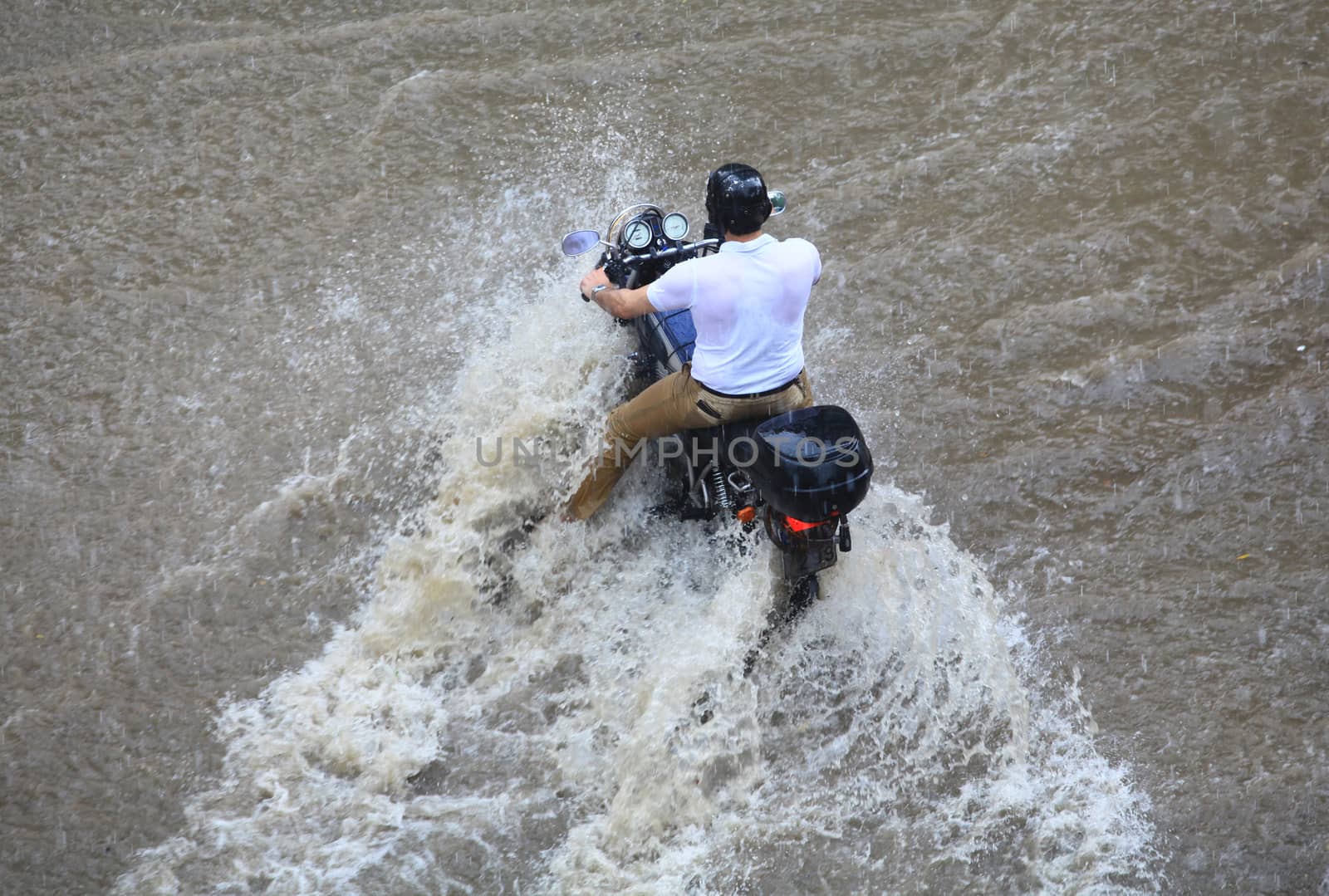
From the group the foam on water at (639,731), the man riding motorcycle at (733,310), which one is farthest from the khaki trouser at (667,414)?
the foam on water at (639,731)

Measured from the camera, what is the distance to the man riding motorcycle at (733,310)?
3617 mm

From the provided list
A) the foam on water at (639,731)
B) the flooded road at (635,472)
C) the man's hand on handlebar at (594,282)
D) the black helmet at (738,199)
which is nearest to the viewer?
the black helmet at (738,199)

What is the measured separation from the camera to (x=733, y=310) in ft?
12.1

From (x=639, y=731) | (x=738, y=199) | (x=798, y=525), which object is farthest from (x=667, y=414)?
(x=639, y=731)

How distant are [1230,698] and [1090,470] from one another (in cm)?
118

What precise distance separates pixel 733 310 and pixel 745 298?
56mm

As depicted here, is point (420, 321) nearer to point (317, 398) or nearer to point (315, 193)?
point (317, 398)

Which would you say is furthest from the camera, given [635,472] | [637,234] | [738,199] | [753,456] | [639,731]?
[635,472]

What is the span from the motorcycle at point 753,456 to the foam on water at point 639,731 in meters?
0.26

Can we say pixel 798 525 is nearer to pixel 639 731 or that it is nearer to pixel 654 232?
pixel 639 731

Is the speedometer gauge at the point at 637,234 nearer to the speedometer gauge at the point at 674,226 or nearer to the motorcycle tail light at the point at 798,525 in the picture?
the speedometer gauge at the point at 674,226

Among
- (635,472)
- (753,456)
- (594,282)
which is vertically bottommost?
(635,472)

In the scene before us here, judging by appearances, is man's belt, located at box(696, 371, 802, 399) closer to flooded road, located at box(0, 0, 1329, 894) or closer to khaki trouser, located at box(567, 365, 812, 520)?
khaki trouser, located at box(567, 365, 812, 520)

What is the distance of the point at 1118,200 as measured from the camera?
5.96 meters
